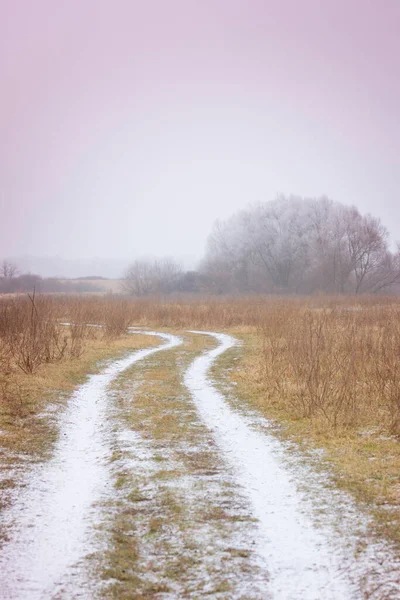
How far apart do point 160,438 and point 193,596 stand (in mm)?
3772

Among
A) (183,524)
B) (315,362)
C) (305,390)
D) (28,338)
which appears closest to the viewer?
(183,524)

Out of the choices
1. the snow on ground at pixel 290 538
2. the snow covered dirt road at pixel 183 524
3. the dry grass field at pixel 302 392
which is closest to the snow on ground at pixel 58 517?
the snow covered dirt road at pixel 183 524

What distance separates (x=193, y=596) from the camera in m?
3.18

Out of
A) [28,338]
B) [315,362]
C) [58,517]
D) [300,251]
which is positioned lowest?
[58,517]

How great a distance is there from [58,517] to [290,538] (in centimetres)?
202

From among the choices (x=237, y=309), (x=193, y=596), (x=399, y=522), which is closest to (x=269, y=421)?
(x=399, y=522)

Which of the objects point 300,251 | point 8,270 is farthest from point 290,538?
point 8,270

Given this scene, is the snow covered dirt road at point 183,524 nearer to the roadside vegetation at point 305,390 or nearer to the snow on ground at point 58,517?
the snow on ground at point 58,517

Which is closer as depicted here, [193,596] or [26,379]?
[193,596]

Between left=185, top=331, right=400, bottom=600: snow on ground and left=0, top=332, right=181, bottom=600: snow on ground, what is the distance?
1384 millimetres

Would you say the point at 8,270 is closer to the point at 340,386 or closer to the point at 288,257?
the point at 288,257

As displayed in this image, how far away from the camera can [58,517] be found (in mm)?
4457

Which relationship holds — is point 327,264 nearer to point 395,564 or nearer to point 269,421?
point 269,421

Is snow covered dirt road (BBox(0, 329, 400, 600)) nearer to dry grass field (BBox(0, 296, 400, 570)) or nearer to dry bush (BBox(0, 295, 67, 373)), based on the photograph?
dry grass field (BBox(0, 296, 400, 570))
